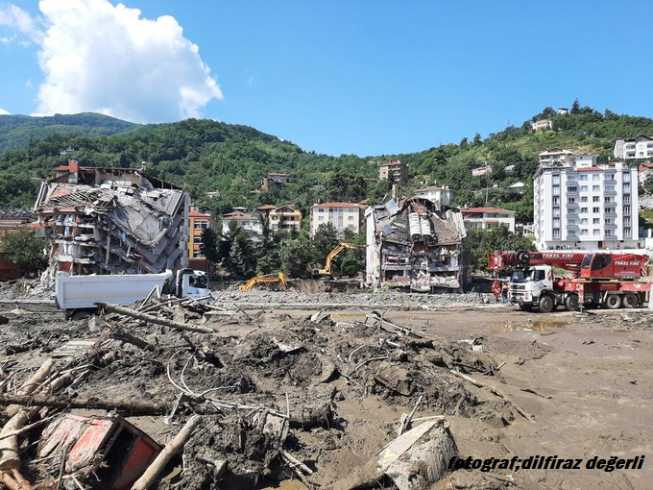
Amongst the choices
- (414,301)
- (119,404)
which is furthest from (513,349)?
(414,301)

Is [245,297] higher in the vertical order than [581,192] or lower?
lower

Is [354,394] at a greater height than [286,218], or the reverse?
[286,218]

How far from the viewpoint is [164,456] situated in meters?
6.01

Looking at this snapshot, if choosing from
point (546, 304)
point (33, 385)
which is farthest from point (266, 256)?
point (33, 385)

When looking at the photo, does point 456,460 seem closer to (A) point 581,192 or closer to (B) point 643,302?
(B) point 643,302

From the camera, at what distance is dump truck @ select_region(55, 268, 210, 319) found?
20734mm

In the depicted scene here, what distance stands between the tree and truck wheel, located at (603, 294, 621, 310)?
49.9m

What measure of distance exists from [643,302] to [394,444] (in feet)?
91.9

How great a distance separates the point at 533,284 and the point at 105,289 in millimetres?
23570

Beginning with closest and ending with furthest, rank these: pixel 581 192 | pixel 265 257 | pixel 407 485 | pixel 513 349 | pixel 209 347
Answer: pixel 407 485
pixel 209 347
pixel 513 349
pixel 265 257
pixel 581 192

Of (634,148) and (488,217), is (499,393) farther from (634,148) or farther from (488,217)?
(634,148)

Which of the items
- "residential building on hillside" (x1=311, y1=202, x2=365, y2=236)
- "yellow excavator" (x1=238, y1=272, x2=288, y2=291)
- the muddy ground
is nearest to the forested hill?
"residential building on hillside" (x1=311, y1=202, x2=365, y2=236)

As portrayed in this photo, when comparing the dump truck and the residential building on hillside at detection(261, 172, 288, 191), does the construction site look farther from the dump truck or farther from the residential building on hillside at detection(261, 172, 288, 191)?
the residential building on hillside at detection(261, 172, 288, 191)

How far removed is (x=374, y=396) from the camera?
9688mm
